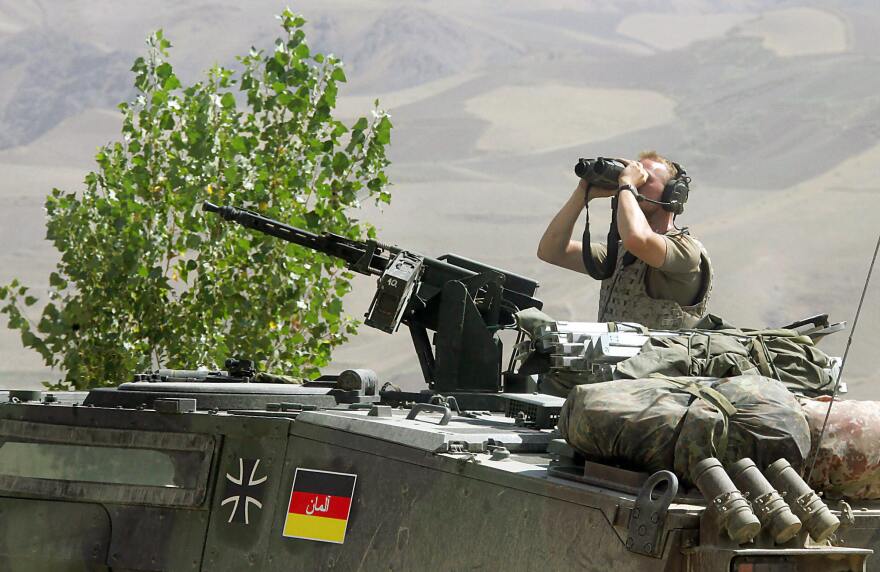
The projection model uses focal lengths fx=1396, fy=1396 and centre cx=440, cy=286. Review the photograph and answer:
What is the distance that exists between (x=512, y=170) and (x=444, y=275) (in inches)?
1304

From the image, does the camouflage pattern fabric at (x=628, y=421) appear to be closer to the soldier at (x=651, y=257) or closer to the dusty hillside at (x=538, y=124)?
the soldier at (x=651, y=257)

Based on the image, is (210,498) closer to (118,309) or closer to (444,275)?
(444,275)

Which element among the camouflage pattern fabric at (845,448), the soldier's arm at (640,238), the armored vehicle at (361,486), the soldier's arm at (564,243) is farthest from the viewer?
the soldier's arm at (564,243)

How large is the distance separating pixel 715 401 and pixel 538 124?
38959mm

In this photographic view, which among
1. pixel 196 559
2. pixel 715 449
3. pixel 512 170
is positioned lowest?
pixel 196 559

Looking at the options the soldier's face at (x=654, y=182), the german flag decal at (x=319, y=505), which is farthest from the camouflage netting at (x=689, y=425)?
the soldier's face at (x=654, y=182)

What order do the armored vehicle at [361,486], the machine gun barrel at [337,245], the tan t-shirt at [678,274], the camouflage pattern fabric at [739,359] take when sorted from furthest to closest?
the machine gun barrel at [337,245], the tan t-shirt at [678,274], the camouflage pattern fabric at [739,359], the armored vehicle at [361,486]

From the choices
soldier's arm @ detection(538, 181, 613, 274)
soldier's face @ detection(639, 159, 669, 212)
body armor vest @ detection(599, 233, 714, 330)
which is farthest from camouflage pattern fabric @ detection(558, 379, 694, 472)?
soldier's arm @ detection(538, 181, 613, 274)

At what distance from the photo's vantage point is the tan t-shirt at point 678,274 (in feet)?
19.8

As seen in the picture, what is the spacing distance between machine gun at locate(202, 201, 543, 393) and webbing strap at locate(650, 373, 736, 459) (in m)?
1.77

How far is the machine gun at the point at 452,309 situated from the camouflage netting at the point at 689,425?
1804 millimetres

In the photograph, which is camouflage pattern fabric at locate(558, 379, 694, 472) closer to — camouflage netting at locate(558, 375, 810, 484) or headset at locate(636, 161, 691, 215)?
camouflage netting at locate(558, 375, 810, 484)

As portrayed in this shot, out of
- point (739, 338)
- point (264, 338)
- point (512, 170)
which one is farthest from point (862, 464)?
point (512, 170)

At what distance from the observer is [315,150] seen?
32.2ft
